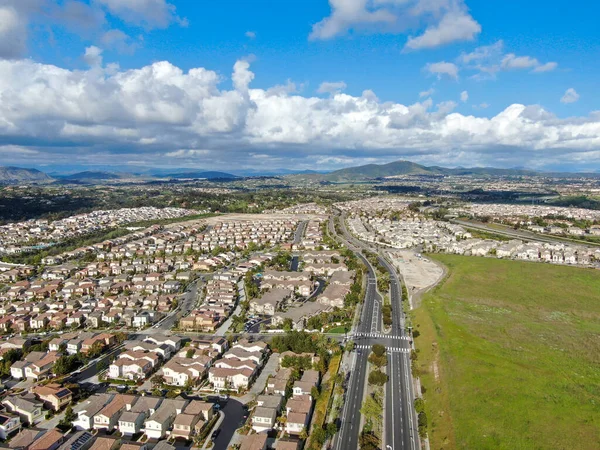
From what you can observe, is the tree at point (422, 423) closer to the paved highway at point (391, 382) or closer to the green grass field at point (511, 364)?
the paved highway at point (391, 382)

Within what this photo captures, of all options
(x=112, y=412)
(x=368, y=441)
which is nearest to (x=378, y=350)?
(x=368, y=441)

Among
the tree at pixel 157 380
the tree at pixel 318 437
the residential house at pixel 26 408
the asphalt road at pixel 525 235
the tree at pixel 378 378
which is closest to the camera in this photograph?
the tree at pixel 318 437

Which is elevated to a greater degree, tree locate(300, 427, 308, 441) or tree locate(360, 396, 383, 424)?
tree locate(360, 396, 383, 424)

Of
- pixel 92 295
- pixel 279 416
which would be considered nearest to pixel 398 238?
pixel 92 295

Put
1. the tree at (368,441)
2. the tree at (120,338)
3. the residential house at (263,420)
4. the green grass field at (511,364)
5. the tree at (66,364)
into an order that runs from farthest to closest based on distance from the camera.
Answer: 1. the tree at (120,338)
2. the tree at (66,364)
3. the residential house at (263,420)
4. the green grass field at (511,364)
5. the tree at (368,441)

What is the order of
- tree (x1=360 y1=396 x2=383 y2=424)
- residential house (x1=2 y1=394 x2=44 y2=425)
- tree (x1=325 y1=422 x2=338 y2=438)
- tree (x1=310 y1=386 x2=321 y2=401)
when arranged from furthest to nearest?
tree (x1=310 y1=386 x2=321 y2=401) < tree (x1=360 y1=396 x2=383 y2=424) < residential house (x1=2 y1=394 x2=44 y2=425) < tree (x1=325 y1=422 x2=338 y2=438)

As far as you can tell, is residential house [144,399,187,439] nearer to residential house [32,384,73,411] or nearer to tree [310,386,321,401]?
residential house [32,384,73,411]

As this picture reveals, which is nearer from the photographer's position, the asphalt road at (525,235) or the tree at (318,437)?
the tree at (318,437)

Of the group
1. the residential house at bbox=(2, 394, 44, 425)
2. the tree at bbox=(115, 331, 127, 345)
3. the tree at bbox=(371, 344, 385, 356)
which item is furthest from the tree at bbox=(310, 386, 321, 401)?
the tree at bbox=(115, 331, 127, 345)

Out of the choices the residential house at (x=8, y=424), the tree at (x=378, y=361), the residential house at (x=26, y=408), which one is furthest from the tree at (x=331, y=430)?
the residential house at (x=8, y=424)
